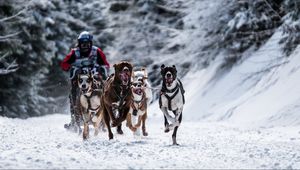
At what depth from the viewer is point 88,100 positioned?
12.7 meters

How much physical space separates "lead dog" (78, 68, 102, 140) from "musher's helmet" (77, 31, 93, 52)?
1.55 meters

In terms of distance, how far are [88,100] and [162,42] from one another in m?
23.8

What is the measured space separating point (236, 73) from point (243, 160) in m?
16.5

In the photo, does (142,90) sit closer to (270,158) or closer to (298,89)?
(270,158)

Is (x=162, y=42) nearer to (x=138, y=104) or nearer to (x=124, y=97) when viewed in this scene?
(x=138, y=104)

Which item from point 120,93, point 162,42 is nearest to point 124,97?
point 120,93

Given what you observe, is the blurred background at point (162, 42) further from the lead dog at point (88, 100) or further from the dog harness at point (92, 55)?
the lead dog at point (88, 100)

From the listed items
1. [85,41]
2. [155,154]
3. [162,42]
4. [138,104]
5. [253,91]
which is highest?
[162,42]

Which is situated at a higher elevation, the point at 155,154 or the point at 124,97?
the point at 124,97

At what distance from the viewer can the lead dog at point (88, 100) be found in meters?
12.5

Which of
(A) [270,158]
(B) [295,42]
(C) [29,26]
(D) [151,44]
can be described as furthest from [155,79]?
(A) [270,158]

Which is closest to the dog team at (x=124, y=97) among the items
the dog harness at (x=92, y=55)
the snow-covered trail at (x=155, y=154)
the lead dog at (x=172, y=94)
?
the lead dog at (x=172, y=94)

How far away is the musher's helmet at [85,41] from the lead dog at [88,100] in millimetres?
1551

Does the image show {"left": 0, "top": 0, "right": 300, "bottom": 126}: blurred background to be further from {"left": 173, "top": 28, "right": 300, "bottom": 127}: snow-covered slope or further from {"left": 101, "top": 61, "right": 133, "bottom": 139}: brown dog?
{"left": 101, "top": 61, "right": 133, "bottom": 139}: brown dog
